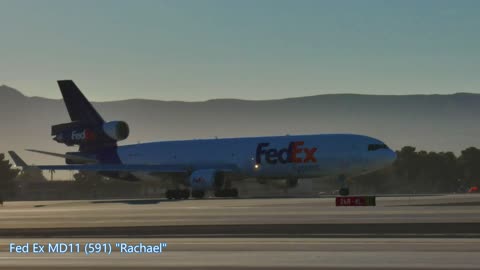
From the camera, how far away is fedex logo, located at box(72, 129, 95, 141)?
307 ft

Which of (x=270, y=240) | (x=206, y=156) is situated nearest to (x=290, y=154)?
(x=206, y=156)

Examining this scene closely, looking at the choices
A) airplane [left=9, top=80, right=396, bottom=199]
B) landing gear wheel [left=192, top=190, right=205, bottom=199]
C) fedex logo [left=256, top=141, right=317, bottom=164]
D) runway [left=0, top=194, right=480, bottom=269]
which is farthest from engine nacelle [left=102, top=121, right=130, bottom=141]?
runway [left=0, top=194, right=480, bottom=269]

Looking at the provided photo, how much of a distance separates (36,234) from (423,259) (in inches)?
648

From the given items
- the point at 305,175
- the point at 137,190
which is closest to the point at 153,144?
the point at 305,175

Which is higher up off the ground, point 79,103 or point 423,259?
point 79,103

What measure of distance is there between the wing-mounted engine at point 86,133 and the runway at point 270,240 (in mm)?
50502

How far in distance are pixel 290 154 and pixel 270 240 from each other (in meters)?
52.7

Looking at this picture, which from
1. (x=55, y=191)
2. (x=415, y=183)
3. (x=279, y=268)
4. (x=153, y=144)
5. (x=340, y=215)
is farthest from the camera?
(x=415, y=183)

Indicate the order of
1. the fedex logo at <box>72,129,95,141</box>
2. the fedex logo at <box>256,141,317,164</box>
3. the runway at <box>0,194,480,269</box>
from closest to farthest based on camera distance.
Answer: the runway at <box>0,194,480,269</box>
the fedex logo at <box>256,141,317,164</box>
the fedex logo at <box>72,129,95,141</box>

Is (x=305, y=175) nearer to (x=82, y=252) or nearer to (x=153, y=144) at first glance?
(x=153, y=144)

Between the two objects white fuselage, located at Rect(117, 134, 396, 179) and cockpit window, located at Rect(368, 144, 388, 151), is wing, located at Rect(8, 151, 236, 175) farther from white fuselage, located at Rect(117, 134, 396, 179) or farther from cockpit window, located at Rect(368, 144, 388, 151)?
cockpit window, located at Rect(368, 144, 388, 151)

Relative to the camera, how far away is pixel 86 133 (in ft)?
307

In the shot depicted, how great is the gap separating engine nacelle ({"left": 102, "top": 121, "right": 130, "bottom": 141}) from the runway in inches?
1988

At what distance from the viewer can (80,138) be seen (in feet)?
308
